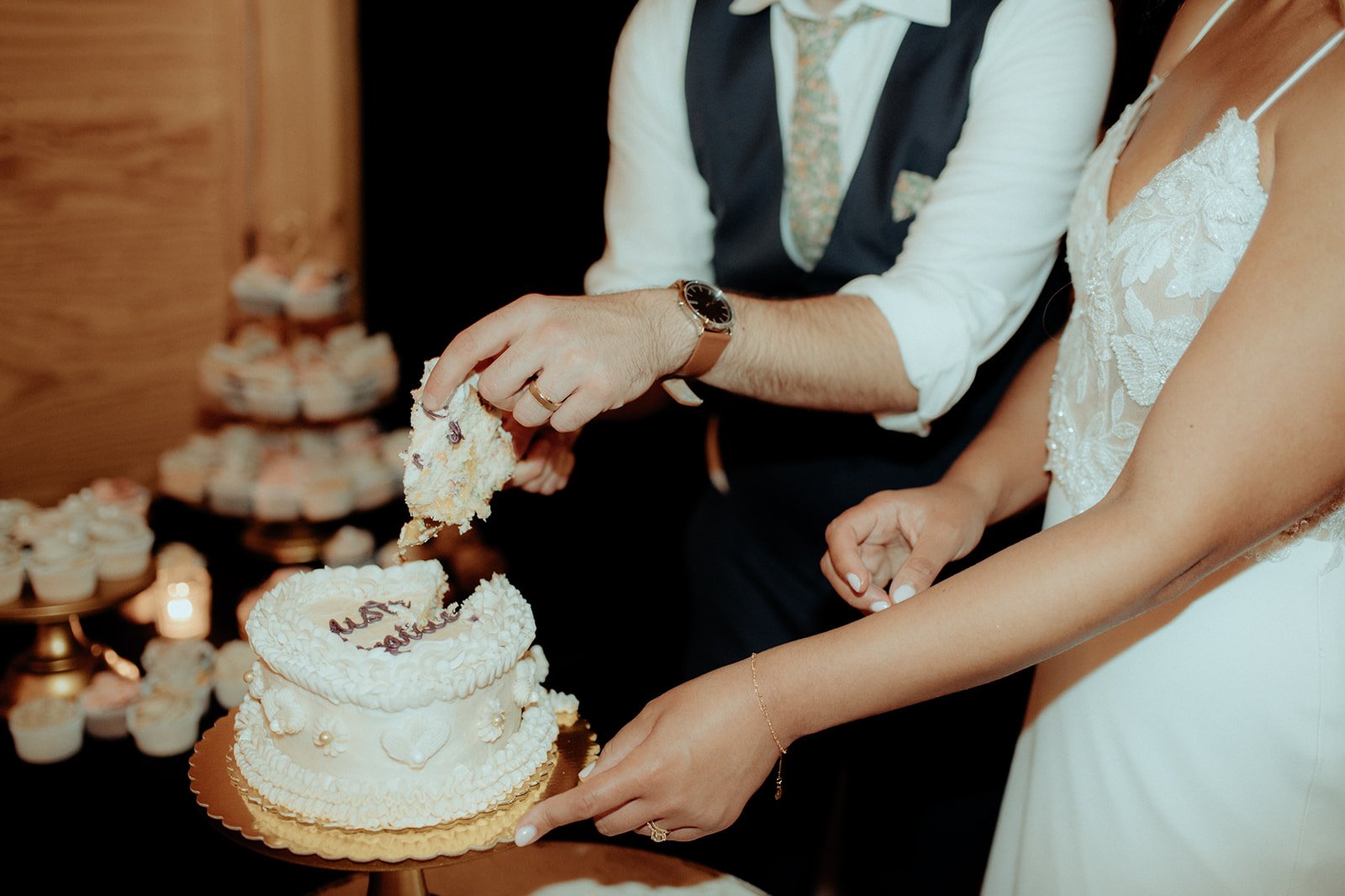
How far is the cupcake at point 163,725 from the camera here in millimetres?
2637

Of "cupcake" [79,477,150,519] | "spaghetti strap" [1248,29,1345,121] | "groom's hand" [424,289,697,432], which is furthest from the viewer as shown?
"cupcake" [79,477,150,519]

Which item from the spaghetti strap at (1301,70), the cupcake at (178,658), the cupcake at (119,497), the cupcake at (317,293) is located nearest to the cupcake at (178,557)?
the cupcake at (119,497)

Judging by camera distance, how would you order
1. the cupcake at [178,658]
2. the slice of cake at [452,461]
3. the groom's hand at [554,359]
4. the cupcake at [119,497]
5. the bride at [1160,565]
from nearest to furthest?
the bride at [1160,565] < the groom's hand at [554,359] < the slice of cake at [452,461] < the cupcake at [178,658] < the cupcake at [119,497]

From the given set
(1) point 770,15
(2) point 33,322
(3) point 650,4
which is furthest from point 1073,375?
(2) point 33,322

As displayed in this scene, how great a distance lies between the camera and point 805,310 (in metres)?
1.66

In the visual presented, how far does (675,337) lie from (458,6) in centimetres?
263

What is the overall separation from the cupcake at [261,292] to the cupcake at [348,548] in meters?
0.72

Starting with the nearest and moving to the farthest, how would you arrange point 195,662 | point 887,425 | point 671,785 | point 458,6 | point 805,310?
point 671,785 → point 805,310 → point 887,425 → point 195,662 → point 458,6

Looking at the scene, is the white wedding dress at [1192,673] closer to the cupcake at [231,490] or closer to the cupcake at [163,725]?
the cupcake at [163,725]

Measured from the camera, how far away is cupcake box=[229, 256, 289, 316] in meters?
3.36

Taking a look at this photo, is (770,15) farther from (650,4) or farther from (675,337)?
(675,337)

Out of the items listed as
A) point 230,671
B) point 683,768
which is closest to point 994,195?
point 683,768

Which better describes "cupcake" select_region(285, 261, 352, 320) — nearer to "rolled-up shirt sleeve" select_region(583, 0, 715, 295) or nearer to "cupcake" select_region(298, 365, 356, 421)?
"cupcake" select_region(298, 365, 356, 421)

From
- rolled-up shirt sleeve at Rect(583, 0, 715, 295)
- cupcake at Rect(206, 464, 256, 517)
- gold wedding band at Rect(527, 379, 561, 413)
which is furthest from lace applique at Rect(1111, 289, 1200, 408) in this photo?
cupcake at Rect(206, 464, 256, 517)
